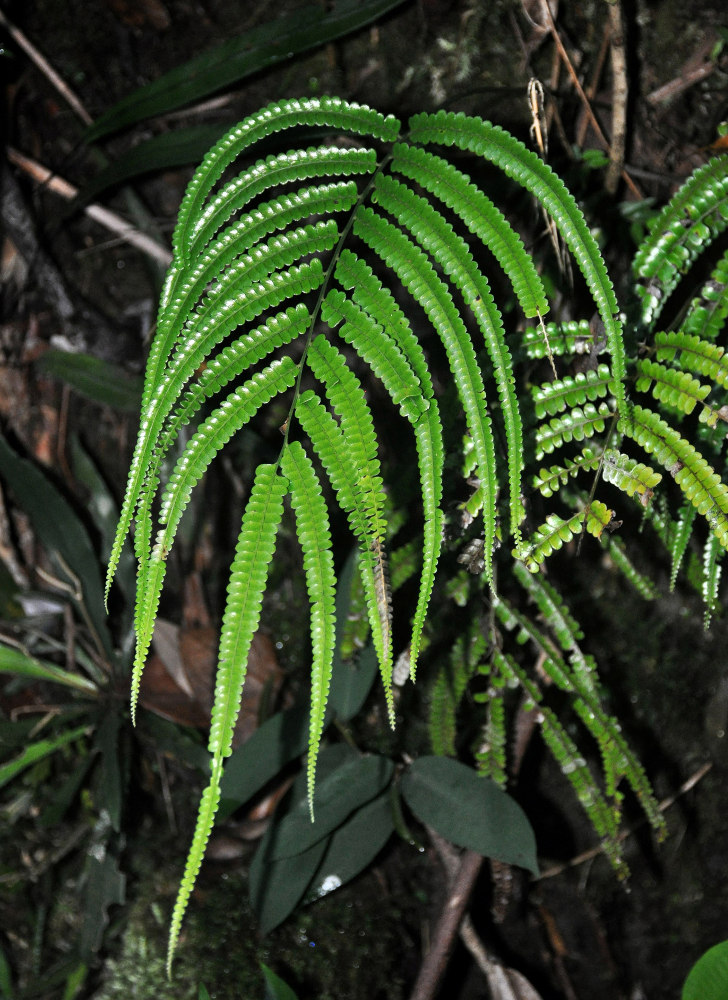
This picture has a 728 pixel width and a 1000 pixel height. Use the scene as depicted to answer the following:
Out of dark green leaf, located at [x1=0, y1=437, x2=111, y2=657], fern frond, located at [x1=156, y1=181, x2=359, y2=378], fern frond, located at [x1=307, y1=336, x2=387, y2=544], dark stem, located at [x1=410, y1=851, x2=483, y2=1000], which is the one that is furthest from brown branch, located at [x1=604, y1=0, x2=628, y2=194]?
dark green leaf, located at [x1=0, y1=437, x2=111, y2=657]

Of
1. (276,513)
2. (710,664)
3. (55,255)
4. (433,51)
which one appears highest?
(55,255)

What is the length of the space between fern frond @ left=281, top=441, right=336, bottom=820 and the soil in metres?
0.82

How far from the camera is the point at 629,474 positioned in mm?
846

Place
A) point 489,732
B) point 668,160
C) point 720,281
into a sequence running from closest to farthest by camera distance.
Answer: point 720,281 < point 489,732 < point 668,160

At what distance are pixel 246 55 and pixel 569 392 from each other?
0.92 metres

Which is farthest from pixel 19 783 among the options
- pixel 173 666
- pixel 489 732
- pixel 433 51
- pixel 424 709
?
pixel 433 51

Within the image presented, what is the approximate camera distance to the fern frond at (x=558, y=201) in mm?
743

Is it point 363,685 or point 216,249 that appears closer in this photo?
point 216,249

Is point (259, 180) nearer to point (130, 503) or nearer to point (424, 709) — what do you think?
point (130, 503)

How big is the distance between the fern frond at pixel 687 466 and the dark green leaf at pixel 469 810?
0.51 metres

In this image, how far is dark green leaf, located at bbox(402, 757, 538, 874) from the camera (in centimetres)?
104

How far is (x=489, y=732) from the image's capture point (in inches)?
45.8

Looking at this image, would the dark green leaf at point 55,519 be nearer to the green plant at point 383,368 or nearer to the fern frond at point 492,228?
the green plant at point 383,368

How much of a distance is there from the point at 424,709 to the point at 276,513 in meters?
0.93
